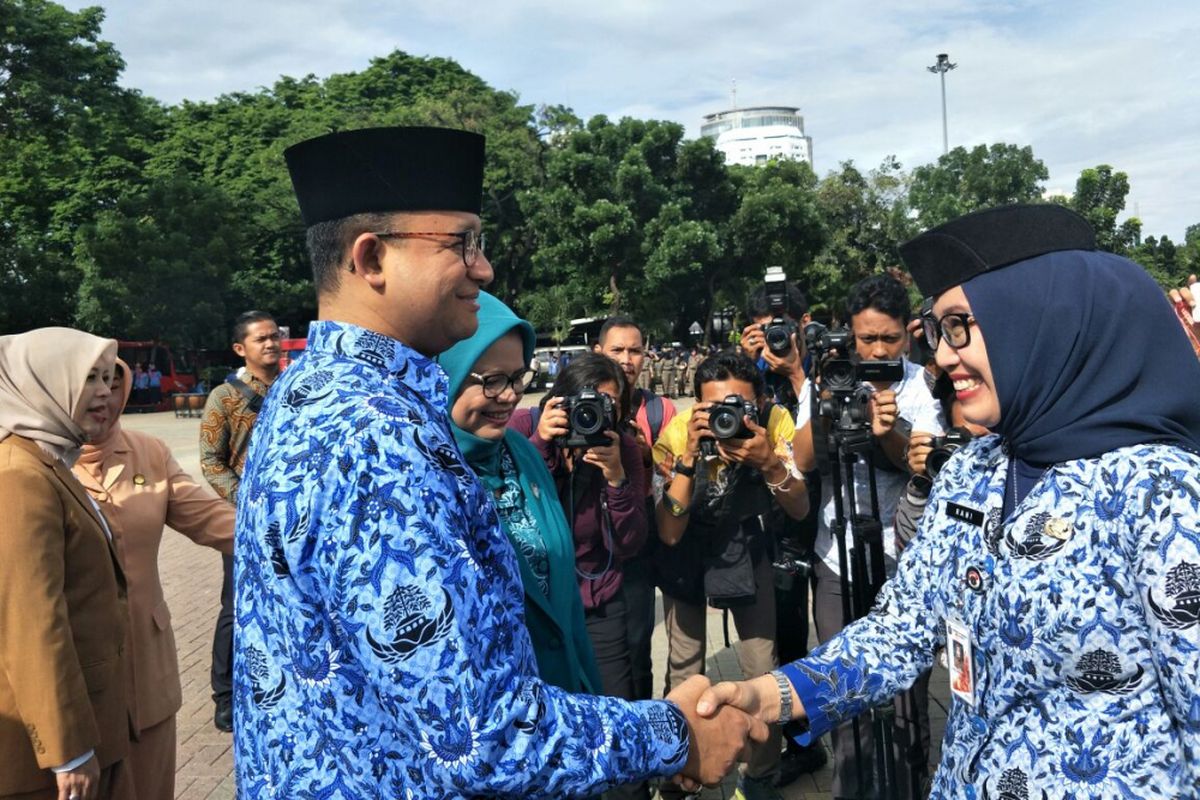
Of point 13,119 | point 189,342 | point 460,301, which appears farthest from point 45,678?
point 189,342

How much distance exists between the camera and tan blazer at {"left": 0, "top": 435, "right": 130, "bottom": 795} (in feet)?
8.33

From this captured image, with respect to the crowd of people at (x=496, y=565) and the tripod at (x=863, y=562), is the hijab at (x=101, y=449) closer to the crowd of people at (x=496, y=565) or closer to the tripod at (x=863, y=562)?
the crowd of people at (x=496, y=565)

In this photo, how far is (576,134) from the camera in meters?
29.9

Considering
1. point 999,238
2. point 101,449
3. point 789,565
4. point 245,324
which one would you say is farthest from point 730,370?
point 245,324

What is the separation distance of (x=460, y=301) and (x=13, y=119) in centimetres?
2384

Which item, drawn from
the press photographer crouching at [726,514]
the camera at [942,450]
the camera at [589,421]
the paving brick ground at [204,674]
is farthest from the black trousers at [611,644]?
the camera at [942,450]

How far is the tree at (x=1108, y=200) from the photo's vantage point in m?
32.6

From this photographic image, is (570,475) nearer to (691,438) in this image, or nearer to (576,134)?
(691,438)

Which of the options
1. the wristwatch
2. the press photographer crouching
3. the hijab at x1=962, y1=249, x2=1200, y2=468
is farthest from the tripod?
the hijab at x1=962, y1=249, x2=1200, y2=468

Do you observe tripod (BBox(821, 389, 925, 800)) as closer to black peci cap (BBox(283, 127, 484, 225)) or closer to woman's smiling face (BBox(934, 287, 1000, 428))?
woman's smiling face (BBox(934, 287, 1000, 428))

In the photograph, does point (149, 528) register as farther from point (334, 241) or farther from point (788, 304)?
point (788, 304)

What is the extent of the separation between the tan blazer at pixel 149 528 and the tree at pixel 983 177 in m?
46.4

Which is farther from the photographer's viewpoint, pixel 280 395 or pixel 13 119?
pixel 13 119

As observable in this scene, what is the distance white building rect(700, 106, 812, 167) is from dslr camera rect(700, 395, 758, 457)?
483 ft
